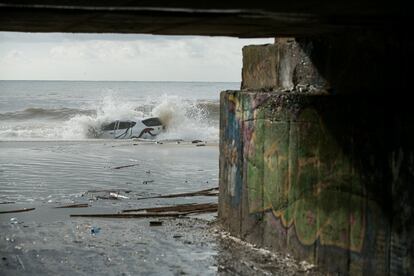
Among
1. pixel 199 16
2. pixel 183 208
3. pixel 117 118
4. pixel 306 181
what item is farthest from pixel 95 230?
pixel 117 118

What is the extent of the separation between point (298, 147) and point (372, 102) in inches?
51.3

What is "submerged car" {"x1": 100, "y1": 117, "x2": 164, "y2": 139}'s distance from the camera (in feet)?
101

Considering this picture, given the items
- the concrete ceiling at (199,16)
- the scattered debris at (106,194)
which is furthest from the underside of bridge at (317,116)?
the scattered debris at (106,194)

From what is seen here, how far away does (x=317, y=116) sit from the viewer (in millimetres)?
7371

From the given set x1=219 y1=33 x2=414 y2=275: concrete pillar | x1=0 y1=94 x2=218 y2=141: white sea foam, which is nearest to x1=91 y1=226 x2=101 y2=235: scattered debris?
x1=219 y1=33 x2=414 y2=275: concrete pillar

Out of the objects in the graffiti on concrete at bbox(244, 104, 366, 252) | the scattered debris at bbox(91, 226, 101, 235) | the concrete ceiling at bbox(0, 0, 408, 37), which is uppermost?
the concrete ceiling at bbox(0, 0, 408, 37)

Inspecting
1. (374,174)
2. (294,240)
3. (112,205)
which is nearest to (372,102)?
(374,174)

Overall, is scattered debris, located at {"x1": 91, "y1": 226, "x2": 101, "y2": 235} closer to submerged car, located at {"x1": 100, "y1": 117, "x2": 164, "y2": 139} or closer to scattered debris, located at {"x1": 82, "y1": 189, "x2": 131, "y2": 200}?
scattered debris, located at {"x1": 82, "y1": 189, "x2": 131, "y2": 200}

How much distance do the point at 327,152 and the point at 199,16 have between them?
2292 mm

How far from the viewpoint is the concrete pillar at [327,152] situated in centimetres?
630

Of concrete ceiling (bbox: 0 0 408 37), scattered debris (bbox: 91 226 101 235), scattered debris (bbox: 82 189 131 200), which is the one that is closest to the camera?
concrete ceiling (bbox: 0 0 408 37)

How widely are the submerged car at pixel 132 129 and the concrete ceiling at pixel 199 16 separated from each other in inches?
944

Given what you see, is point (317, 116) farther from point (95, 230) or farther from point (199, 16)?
point (95, 230)

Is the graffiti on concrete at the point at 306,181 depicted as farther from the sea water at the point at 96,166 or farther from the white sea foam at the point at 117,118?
the white sea foam at the point at 117,118
